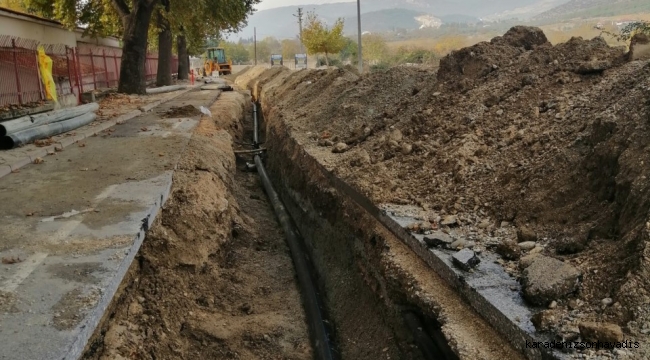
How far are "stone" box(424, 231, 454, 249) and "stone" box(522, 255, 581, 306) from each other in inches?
32.4

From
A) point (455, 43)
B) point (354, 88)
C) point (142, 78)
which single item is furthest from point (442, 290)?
point (455, 43)

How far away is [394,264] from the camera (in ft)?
14.0

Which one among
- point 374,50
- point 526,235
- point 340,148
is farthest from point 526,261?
point 374,50

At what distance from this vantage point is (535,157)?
471cm

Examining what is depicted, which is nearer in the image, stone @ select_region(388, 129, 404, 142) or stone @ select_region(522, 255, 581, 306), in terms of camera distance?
stone @ select_region(522, 255, 581, 306)

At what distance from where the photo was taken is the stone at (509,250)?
3.69 meters

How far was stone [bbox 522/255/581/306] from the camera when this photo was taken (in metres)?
3.00

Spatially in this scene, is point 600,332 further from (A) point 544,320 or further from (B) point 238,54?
(B) point 238,54

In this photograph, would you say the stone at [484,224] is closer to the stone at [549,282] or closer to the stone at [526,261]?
the stone at [526,261]

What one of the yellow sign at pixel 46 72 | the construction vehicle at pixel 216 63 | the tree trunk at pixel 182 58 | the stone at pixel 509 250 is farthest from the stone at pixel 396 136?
the construction vehicle at pixel 216 63

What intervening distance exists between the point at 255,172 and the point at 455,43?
54.1 metres

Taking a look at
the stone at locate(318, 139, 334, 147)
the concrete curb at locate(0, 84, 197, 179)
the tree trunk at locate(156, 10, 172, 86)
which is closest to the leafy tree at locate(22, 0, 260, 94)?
the tree trunk at locate(156, 10, 172, 86)

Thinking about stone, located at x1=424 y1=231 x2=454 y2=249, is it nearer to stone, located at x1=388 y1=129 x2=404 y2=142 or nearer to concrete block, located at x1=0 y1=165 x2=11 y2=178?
stone, located at x1=388 y1=129 x2=404 y2=142

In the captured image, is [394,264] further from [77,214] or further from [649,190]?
[77,214]
